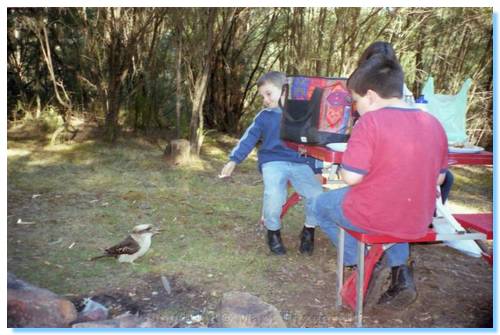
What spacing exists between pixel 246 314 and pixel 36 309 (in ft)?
3.15

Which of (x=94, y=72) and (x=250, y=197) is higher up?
(x=94, y=72)

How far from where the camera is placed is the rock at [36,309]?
2312 mm

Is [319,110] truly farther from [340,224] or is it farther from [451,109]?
[451,109]

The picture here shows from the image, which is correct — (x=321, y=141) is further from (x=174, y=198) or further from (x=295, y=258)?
(x=174, y=198)

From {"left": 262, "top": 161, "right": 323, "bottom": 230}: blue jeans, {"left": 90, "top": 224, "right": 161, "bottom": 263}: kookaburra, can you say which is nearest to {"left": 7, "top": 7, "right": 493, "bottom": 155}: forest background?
{"left": 262, "top": 161, "right": 323, "bottom": 230}: blue jeans

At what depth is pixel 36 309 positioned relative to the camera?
2346 mm

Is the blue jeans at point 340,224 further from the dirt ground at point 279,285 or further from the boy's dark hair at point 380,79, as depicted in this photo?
the boy's dark hair at point 380,79

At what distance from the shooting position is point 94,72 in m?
7.67

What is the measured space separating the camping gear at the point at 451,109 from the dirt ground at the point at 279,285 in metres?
0.90

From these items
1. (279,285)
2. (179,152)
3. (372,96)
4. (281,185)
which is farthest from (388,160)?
(179,152)

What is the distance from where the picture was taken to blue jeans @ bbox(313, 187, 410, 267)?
2.51m

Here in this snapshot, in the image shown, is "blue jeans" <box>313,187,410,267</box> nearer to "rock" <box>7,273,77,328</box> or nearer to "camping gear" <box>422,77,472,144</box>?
"camping gear" <box>422,77,472,144</box>

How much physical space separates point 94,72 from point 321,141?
5.59 meters

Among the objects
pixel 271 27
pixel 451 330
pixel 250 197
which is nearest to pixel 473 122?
pixel 271 27
